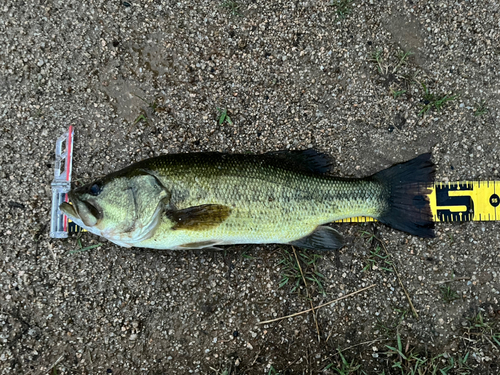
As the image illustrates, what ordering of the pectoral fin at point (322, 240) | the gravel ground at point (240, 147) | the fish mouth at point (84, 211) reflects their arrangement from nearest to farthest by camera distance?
1. the fish mouth at point (84, 211)
2. the pectoral fin at point (322, 240)
3. the gravel ground at point (240, 147)

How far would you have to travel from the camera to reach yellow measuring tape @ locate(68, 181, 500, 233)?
332 centimetres

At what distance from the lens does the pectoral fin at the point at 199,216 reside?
108 inches

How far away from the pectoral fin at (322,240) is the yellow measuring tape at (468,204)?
327mm

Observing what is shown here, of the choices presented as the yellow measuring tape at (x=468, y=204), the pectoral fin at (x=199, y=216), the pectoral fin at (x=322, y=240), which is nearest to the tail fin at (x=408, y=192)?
the yellow measuring tape at (x=468, y=204)

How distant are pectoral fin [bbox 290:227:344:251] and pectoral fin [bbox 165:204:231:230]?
0.77 meters

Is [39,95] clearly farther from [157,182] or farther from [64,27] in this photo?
Result: [157,182]

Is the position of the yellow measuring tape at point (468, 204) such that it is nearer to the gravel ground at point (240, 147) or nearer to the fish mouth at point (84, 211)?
the gravel ground at point (240, 147)

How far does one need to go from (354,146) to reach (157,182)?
2.05 metres

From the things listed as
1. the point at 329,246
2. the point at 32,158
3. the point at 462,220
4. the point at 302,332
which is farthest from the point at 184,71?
the point at 462,220

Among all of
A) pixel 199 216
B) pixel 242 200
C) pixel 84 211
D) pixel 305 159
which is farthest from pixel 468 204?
pixel 84 211

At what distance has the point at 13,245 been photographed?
3271 millimetres

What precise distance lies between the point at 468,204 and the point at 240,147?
2.42 meters

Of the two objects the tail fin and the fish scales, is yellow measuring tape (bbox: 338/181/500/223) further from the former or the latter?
the fish scales

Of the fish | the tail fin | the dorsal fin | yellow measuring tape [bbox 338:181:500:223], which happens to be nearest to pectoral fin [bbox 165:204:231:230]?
the fish
